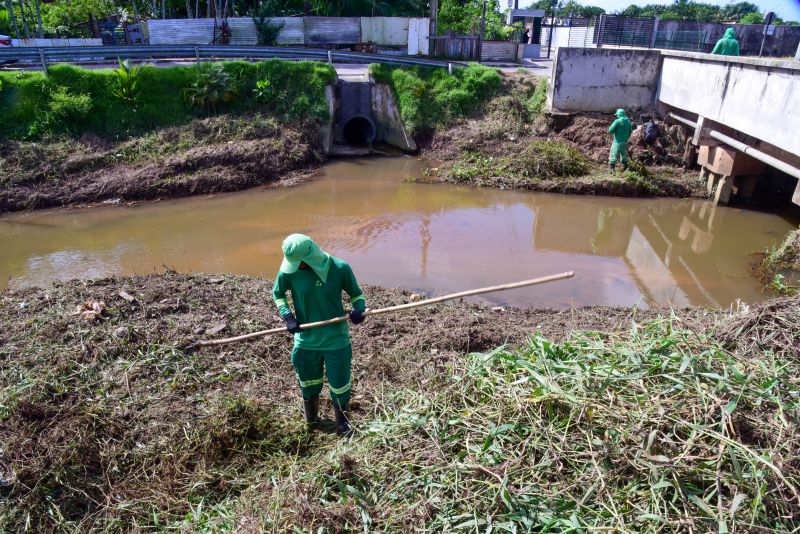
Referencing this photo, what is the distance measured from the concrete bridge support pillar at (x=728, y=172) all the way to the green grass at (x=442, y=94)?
6364 mm

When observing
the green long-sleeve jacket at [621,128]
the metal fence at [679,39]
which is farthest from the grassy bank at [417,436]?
the metal fence at [679,39]

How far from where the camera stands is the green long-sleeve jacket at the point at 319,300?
4.15m

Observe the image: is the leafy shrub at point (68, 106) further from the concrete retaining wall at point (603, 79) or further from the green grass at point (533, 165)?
the concrete retaining wall at point (603, 79)

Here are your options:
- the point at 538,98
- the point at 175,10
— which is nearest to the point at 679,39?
the point at 538,98

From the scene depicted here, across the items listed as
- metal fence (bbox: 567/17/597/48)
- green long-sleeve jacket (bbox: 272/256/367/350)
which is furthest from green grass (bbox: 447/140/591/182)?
metal fence (bbox: 567/17/597/48)

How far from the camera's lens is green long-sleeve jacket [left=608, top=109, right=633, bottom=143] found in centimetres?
1169

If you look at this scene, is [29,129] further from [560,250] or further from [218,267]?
[560,250]

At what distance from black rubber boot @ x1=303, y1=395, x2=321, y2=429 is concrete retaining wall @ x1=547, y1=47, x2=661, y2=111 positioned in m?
12.4

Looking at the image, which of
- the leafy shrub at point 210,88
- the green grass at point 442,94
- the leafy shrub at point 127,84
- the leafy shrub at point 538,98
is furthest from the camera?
the green grass at point 442,94

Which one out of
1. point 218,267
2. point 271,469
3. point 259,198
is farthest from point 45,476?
point 259,198

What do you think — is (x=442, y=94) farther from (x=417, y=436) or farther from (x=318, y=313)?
(x=417, y=436)

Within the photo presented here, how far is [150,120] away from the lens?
13781mm

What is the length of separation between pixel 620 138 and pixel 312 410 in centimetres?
1030

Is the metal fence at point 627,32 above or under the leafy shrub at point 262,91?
above
